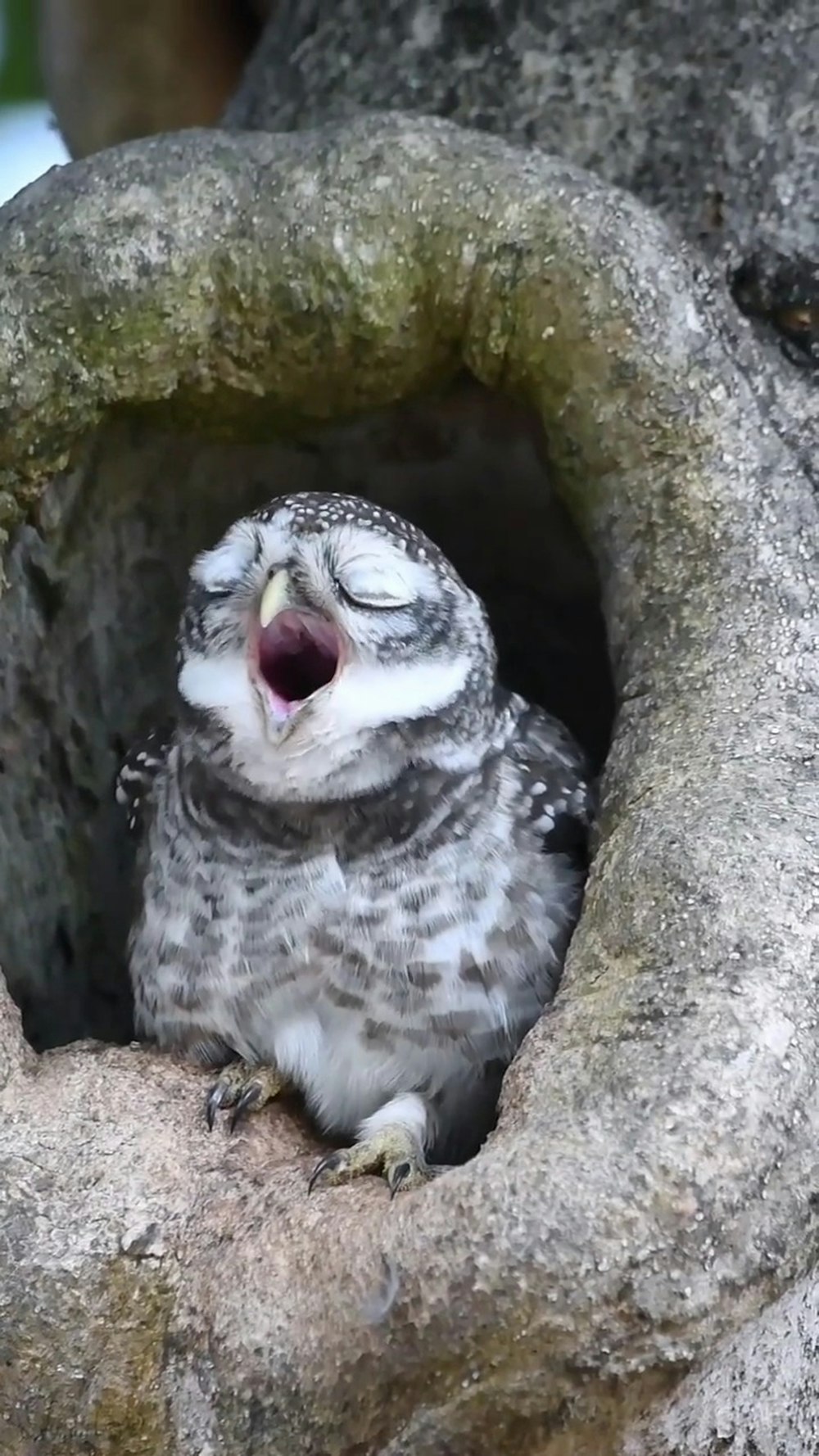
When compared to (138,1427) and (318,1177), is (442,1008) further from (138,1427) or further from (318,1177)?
(138,1427)

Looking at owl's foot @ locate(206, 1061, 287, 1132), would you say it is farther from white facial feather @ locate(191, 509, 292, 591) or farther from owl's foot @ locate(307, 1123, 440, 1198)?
white facial feather @ locate(191, 509, 292, 591)

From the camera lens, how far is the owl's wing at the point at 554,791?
1755 mm

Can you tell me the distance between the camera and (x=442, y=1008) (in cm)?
162

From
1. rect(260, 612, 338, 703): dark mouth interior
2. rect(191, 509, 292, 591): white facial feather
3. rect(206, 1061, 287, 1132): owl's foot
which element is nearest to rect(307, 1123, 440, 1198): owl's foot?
rect(206, 1061, 287, 1132): owl's foot

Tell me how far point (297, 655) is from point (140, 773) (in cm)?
→ 36

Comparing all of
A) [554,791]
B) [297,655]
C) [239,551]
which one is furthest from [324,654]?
[554,791]

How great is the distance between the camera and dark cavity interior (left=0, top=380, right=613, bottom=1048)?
1.89 meters

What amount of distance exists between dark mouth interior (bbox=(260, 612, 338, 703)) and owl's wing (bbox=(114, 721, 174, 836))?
0.92 feet

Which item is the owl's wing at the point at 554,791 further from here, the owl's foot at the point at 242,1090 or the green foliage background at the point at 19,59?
the green foliage background at the point at 19,59

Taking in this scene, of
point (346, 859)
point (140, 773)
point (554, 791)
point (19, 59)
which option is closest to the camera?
point (346, 859)

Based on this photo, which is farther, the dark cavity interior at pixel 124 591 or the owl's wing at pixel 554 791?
the dark cavity interior at pixel 124 591

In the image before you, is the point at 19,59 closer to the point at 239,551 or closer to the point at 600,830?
the point at 239,551

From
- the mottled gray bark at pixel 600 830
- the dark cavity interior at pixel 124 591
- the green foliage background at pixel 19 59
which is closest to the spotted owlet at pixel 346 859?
the mottled gray bark at pixel 600 830

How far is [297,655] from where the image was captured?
5.41ft
